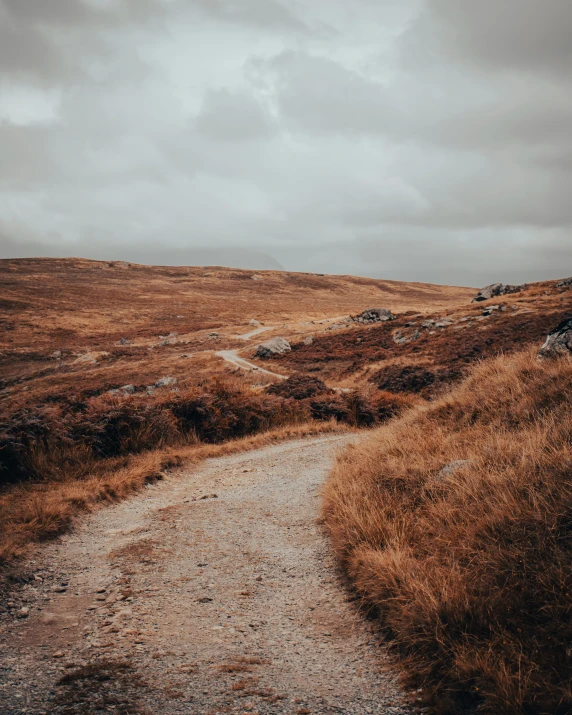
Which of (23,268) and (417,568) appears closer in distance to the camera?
(417,568)

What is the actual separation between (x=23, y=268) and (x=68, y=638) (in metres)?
131

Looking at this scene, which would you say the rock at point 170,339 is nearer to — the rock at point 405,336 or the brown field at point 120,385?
the brown field at point 120,385

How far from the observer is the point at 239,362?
36.9m

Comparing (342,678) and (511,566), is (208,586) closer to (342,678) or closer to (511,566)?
(342,678)

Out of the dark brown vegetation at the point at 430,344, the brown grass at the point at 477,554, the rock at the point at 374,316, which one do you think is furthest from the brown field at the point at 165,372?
the brown grass at the point at 477,554

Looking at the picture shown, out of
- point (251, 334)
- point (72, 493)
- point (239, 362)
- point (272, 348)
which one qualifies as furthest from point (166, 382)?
point (251, 334)

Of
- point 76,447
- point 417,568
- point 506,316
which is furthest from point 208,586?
point 506,316

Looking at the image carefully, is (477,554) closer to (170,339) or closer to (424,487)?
(424,487)

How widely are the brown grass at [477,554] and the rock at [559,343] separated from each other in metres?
2.23

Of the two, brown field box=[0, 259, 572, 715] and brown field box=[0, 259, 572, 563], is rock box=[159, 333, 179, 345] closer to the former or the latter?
brown field box=[0, 259, 572, 563]

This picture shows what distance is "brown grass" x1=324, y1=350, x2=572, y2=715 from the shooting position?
2.88 metres

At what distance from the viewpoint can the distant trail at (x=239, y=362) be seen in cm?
3275

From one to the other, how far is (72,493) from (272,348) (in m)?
33.6

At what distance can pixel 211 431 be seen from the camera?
12.5 m
